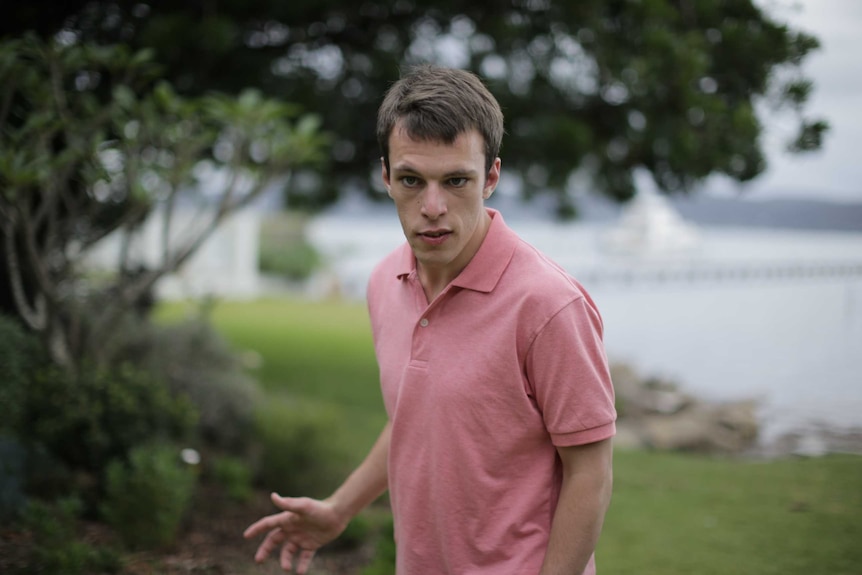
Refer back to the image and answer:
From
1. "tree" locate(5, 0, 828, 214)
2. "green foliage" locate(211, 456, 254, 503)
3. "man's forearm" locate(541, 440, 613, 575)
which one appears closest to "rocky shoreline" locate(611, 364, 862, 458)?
"tree" locate(5, 0, 828, 214)

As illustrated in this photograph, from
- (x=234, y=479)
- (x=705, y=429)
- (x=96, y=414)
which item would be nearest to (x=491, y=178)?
(x=96, y=414)

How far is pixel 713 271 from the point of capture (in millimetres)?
5445

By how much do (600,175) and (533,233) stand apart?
1.64 meters

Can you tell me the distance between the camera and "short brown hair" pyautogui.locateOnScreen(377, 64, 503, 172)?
141cm

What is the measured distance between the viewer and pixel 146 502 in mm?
3430

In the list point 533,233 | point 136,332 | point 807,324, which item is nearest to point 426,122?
point 807,324

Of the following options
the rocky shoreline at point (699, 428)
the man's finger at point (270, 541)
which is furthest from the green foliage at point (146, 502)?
the rocky shoreline at point (699, 428)

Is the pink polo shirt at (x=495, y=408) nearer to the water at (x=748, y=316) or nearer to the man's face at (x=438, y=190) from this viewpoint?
the man's face at (x=438, y=190)

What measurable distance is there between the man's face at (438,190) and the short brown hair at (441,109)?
2 centimetres

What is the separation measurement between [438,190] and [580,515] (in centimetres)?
60

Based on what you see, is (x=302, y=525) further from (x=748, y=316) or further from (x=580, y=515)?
(x=748, y=316)

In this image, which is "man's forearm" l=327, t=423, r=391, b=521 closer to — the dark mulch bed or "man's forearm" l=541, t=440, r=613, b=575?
"man's forearm" l=541, t=440, r=613, b=575

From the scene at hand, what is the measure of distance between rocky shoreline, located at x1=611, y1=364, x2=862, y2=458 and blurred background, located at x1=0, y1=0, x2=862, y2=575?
2 cm

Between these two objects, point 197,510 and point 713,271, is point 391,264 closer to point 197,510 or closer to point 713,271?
point 197,510
